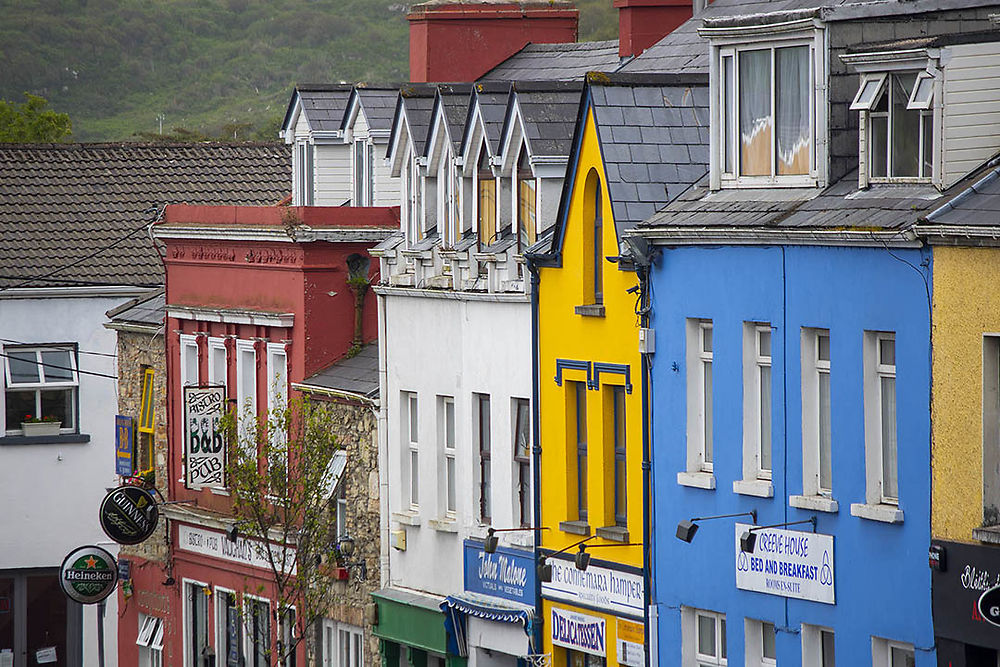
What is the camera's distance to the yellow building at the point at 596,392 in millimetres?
25328

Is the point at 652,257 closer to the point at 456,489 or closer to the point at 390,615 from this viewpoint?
the point at 456,489

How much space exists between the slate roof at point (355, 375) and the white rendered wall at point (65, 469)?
11.5 metres

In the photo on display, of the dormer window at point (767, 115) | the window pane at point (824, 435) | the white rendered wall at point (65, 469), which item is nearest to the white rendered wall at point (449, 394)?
the dormer window at point (767, 115)

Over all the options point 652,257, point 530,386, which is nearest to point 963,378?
point 652,257

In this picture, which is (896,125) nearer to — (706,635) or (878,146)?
(878,146)

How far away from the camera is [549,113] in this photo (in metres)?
27.9

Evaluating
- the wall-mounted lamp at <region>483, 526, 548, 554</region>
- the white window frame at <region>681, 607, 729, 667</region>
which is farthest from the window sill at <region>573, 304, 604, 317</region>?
the white window frame at <region>681, 607, 729, 667</region>

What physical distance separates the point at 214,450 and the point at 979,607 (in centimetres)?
1828

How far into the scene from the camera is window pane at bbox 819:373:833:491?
2192 cm

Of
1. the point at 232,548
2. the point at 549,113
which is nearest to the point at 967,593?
the point at 549,113

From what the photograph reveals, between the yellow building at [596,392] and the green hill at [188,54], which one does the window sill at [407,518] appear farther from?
the green hill at [188,54]

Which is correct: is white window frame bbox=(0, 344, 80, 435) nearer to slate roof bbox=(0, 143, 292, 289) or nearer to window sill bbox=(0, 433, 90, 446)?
window sill bbox=(0, 433, 90, 446)

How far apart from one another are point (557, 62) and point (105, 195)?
53.9ft

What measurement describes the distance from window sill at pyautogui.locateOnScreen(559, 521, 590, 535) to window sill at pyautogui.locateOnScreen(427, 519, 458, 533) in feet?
10.8
